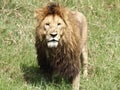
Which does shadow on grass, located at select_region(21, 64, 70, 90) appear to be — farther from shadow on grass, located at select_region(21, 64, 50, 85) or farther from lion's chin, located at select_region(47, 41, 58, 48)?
lion's chin, located at select_region(47, 41, 58, 48)

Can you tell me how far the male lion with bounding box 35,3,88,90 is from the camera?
604 cm

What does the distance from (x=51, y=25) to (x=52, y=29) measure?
3.4 inches

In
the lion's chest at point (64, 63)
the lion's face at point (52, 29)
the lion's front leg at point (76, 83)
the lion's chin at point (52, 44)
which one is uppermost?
the lion's face at point (52, 29)

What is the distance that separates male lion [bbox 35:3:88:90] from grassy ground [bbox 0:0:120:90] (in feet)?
0.65

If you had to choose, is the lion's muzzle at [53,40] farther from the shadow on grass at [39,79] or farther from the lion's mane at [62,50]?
the shadow on grass at [39,79]

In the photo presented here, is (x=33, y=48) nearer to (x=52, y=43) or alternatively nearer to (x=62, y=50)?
(x=62, y=50)

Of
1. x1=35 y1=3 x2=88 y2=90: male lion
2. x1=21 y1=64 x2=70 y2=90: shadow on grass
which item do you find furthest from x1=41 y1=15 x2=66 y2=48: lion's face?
x1=21 y1=64 x2=70 y2=90: shadow on grass

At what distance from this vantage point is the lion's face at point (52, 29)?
19.4 ft

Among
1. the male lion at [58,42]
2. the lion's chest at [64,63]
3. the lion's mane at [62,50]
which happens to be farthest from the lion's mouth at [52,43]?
the lion's chest at [64,63]

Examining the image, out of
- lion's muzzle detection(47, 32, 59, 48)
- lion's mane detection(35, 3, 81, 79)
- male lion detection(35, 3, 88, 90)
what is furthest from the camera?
lion's mane detection(35, 3, 81, 79)

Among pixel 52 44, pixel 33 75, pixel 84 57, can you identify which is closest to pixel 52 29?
pixel 52 44

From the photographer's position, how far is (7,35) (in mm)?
7773

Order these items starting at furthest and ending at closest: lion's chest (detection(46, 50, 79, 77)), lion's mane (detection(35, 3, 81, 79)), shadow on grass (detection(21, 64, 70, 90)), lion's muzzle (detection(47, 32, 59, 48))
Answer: shadow on grass (detection(21, 64, 70, 90)), lion's chest (detection(46, 50, 79, 77)), lion's mane (detection(35, 3, 81, 79)), lion's muzzle (detection(47, 32, 59, 48))

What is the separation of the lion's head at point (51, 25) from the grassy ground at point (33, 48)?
759 mm
